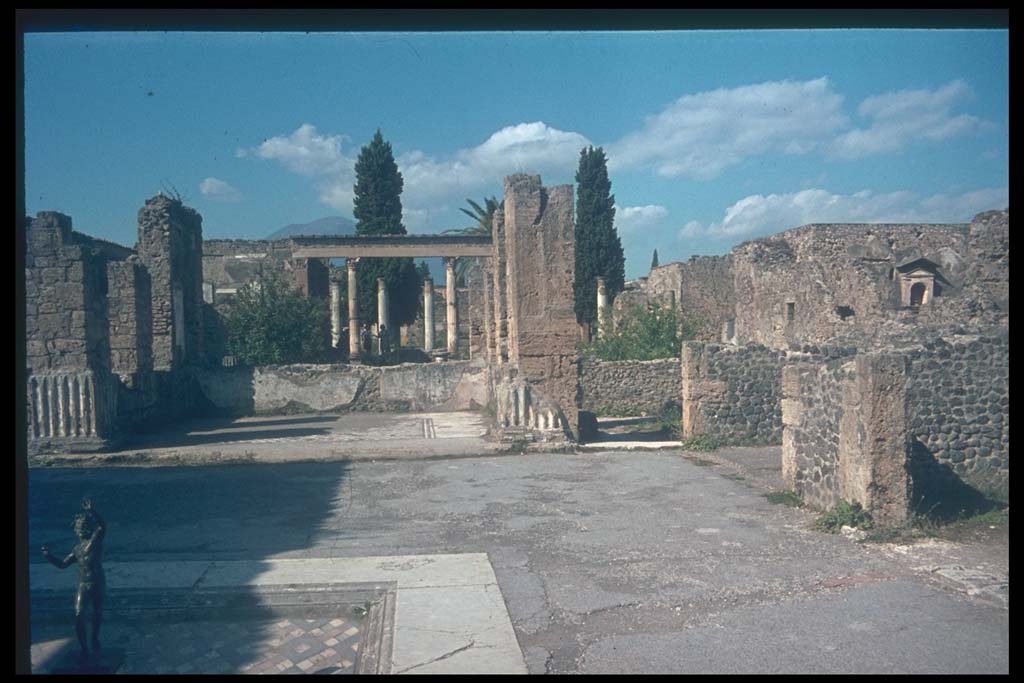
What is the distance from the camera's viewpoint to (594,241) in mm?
35000

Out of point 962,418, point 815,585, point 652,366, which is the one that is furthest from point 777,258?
point 815,585

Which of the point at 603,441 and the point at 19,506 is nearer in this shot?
the point at 19,506

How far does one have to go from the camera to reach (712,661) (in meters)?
4.18

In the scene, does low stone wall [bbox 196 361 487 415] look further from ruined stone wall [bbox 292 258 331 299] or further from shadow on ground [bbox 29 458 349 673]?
ruined stone wall [bbox 292 258 331 299]

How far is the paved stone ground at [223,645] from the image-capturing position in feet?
14.4

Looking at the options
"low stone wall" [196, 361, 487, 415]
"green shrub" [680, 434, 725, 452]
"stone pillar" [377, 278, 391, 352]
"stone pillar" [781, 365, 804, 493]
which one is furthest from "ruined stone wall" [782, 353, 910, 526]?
"stone pillar" [377, 278, 391, 352]

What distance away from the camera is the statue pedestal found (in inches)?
168

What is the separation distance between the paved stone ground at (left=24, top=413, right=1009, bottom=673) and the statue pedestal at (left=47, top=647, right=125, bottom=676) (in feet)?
5.67

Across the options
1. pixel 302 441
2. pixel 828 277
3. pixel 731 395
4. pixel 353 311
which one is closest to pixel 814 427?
pixel 731 395

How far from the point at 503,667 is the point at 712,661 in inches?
45.4

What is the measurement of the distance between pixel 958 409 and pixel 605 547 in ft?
14.3

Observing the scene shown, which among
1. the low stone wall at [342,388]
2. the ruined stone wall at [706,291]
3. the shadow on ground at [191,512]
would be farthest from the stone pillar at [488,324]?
the ruined stone wall at [706,291]
